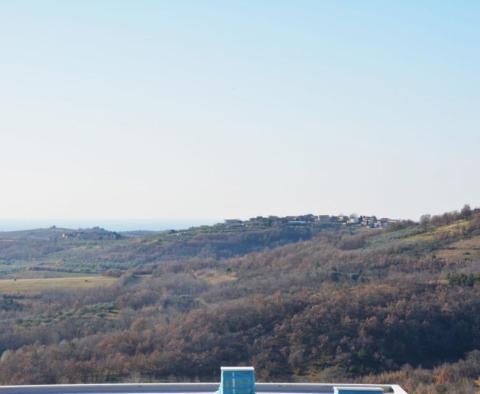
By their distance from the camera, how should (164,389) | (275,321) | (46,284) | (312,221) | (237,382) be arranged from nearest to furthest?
(237,382) < (164,389) < (275,321) < (46,284) < (312,221)

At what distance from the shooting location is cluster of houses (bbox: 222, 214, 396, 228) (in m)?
74.2

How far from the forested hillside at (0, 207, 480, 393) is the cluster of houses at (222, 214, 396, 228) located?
27412mm

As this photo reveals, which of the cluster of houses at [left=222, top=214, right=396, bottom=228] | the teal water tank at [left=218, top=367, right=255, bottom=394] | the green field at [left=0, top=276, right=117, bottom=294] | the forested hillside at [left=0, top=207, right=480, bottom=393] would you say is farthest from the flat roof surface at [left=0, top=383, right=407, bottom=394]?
the cluster of houses at [left=222, top=214, right=396, bottom=228]

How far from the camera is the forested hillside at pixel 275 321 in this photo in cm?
2492

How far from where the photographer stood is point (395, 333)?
28062 millimetres

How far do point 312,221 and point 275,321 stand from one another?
5173 cm

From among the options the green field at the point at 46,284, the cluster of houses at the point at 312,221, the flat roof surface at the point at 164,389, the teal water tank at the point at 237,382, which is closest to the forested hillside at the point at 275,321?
the green field at the point at 46,284

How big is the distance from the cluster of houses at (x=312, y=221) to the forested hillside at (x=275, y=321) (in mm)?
27412

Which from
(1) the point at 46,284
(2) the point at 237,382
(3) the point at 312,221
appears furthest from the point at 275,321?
(3) the point at 312,221

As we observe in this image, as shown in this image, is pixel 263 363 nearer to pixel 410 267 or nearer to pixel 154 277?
pixel 410 267

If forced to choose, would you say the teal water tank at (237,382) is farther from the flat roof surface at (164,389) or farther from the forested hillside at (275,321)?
the forested hillside at (275,321)

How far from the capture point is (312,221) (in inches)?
3169

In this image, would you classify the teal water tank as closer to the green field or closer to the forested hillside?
the forested hillside

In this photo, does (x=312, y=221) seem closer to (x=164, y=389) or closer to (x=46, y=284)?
(x=46, y=284)
